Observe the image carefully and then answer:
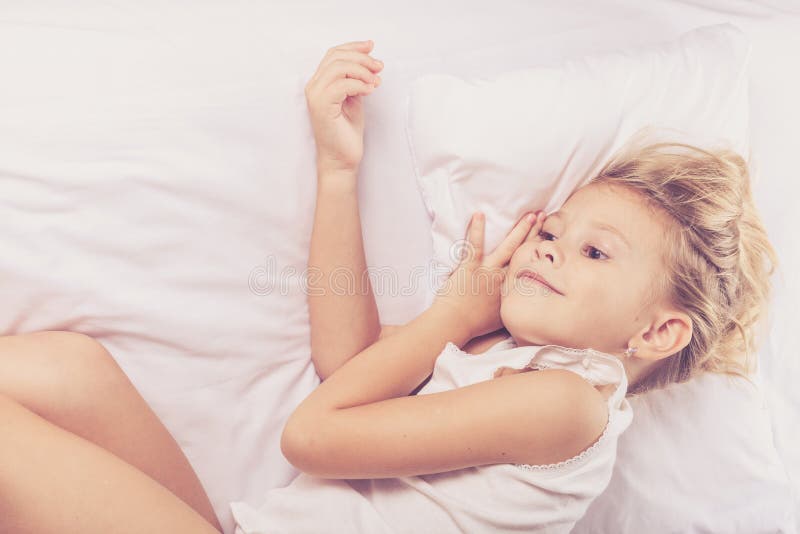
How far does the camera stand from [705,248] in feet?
3.26

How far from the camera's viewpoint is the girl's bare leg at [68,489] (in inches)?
31.0

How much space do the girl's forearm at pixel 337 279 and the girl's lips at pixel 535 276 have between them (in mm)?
225

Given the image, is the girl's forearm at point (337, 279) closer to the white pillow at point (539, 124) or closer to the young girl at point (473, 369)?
the young girl at point (473, 369)

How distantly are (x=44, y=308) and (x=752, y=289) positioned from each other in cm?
93

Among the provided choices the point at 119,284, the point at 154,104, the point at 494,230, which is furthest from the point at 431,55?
the point at 119,284

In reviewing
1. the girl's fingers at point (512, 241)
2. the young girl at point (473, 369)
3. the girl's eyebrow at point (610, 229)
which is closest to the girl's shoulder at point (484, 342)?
the young girl at point (473, 369)

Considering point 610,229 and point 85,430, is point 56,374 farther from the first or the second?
point 610,229

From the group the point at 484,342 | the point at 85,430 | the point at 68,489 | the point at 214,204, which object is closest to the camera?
the point at 68,489

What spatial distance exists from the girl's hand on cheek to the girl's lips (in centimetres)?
9

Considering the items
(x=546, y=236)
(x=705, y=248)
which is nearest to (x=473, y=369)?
(x=546, y=236)

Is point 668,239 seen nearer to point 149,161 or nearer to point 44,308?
point 149,161

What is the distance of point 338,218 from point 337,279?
9cm

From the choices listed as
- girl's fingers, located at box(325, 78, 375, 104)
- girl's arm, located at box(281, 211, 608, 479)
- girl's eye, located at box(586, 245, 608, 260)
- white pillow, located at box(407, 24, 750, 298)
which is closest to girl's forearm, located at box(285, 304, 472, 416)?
girl's arm, located at box(281, 211, 608, 479)

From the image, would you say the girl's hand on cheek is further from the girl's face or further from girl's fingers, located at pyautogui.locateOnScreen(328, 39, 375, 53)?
girl's fingers, located at pyautogui.locateOnScreen(328, 39, 375, 53)
